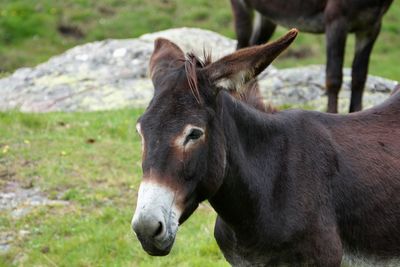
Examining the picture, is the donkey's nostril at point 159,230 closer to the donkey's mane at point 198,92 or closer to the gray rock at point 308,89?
the donkey's mane at point 198,92

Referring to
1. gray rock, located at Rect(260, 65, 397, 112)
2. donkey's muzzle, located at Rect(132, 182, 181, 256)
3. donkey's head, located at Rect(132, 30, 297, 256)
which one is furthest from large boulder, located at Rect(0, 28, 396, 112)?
donkey's muzzle, located at Rect(132, 182, 181, 256)

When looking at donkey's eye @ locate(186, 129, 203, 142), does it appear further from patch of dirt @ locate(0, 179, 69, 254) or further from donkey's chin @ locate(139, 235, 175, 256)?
patch of dirt @ locate(0, 179, 69, 254)

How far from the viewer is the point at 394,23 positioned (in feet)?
68.1

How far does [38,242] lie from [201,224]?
1.36 meters

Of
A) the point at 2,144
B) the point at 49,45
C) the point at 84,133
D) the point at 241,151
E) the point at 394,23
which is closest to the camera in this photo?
the point at 241,151

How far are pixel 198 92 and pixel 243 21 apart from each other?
25.4 feet

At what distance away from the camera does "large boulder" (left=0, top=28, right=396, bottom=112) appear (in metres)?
11.1

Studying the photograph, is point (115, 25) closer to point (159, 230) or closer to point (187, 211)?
point (187, 211)

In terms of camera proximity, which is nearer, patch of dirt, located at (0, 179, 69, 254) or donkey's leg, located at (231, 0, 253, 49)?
patch of dirt, located at (0, 179, 69, 254)

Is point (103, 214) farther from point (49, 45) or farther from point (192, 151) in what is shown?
point (49, 45)

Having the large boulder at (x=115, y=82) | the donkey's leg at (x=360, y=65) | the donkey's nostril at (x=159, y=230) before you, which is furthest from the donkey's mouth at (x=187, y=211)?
the large boulder at (x=115, y=82)

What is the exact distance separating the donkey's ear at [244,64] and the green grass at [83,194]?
2413 mm

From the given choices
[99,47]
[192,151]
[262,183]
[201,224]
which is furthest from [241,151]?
[99,47]

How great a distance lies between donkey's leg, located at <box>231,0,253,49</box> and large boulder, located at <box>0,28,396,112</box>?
546 mm
